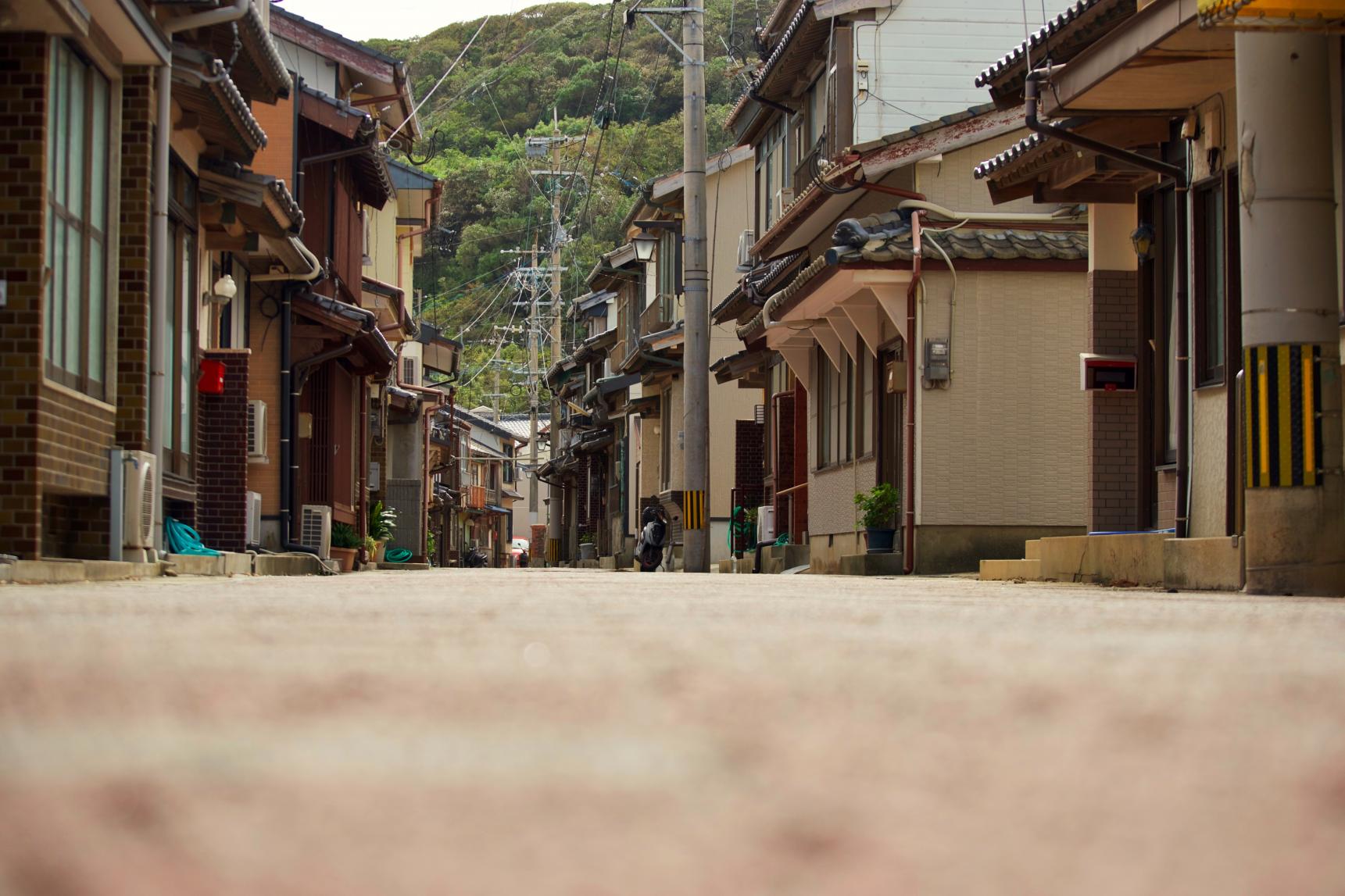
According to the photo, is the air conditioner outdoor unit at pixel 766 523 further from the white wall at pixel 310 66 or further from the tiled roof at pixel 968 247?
the white wall at pixel 310 66

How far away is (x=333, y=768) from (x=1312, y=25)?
7.79 m

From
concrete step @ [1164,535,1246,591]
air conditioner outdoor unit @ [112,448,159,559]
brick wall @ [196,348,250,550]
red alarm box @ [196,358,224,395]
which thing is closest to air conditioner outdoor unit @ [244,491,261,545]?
brick wall @ [196,348,250,550]

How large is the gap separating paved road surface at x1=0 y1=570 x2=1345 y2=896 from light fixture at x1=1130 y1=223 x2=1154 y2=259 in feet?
35.0

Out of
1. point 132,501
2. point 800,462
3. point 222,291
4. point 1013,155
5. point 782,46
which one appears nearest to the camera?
point 132,501

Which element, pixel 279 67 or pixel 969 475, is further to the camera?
pixel 969 475

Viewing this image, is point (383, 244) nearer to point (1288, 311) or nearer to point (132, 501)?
point (132, 501)

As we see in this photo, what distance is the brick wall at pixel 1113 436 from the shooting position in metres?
13.2

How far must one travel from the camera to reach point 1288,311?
798 cm

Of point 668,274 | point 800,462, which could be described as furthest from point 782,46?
point 668,274

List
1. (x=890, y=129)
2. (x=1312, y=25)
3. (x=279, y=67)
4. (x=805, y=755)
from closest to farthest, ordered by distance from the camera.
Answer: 1. (x=805, y=755)
2. (x=1312, y=25)
3. (x=279, y=67)
4. (x=890, y=129)

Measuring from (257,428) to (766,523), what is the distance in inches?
404

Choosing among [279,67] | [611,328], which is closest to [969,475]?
[279,67]

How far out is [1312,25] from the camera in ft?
25.4

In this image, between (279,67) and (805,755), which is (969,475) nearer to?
(279,67)
